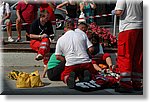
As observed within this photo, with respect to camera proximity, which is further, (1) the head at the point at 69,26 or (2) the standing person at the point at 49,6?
(2) the standing person at the point at 49,6

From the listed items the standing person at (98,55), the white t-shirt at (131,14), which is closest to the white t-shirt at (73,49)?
the white t-shirt at (131,14)

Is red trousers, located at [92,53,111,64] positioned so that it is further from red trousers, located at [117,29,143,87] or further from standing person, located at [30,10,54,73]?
red trousers, located at [117,29,143,87]

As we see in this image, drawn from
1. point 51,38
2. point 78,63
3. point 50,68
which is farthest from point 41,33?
point 78,63

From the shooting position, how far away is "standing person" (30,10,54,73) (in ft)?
25.0

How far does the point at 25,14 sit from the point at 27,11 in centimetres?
20

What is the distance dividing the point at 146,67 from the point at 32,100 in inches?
59.2

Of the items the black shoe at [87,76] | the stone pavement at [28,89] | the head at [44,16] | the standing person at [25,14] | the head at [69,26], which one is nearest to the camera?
the stone pavement at [28,89]

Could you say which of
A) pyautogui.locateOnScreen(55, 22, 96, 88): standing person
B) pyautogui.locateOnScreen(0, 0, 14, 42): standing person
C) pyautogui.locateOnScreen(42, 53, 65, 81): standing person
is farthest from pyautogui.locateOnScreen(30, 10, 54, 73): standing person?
pyautogui.locateOnScreen(55, 22, 96, 88): standing person

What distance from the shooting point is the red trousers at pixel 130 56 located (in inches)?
247

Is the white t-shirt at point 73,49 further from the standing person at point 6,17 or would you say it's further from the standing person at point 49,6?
the standing person at point 6,17

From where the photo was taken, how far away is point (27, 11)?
26.6ft

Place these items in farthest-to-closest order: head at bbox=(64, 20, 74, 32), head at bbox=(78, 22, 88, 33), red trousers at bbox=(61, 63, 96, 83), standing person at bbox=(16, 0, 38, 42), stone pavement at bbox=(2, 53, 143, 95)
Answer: standing person at bbox=(16, 0, 38, 42)
head at bbox=(78, 22, 88, 33)
head at bbox=(64, 20, 74, 32)
red trousers at bbox=(61, 63, 96, 83)
stone pavement at bbox=(2, 53, 143, 95)

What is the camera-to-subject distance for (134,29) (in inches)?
248

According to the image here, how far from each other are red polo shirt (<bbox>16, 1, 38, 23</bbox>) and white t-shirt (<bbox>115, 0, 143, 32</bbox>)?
6.20ft
